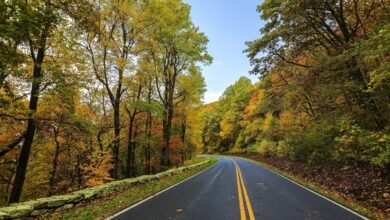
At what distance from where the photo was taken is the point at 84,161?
2162cm

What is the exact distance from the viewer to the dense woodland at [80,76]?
28.0 ft

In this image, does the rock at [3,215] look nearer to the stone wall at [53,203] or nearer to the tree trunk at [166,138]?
the stone wall at [53,203]

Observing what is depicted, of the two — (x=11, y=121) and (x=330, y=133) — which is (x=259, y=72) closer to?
(x=330, y=133)

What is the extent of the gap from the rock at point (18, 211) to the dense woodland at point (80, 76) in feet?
11.6

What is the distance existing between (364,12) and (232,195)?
35.8 ft

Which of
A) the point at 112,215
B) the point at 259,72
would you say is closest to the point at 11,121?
the point at 112,215

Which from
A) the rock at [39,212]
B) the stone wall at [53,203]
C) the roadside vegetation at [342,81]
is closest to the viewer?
the stone wall at [53,203]

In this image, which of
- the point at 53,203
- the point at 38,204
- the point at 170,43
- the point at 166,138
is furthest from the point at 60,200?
the point at 170,43

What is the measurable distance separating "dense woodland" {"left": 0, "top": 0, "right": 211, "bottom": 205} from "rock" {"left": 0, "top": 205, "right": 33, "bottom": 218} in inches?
139

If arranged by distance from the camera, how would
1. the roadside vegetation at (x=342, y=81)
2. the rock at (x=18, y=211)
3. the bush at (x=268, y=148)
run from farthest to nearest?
the bush at (x=268, y=148) → the roadside vegetation at (x=342, y=81) → the rock at (x=18, y=211)

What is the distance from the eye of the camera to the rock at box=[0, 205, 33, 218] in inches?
237

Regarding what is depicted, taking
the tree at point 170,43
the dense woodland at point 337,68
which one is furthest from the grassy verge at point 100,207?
the tree at point 170,43

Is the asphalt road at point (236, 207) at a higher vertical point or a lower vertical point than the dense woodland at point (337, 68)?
lower

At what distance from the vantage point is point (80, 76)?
1321 centimetres
